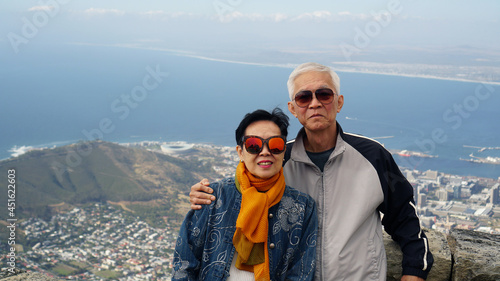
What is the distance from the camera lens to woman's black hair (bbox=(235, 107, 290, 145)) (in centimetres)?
229

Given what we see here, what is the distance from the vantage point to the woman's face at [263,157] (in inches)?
87.5

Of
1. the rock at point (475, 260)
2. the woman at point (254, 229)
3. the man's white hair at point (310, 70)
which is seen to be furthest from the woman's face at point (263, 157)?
the rock at point (475, 260)

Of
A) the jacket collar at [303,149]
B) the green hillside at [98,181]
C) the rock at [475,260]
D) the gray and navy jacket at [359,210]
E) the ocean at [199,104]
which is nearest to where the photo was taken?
the gray and navy jacket at [359,210]

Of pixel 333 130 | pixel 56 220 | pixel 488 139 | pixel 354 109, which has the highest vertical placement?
pixel 354 109

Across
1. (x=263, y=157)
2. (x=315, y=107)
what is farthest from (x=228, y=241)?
(x=315, y=107)

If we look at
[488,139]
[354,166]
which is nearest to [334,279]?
[354,166]

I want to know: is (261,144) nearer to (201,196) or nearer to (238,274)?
(201,196)

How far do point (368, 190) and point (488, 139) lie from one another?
45.3 m

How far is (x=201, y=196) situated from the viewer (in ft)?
7.29

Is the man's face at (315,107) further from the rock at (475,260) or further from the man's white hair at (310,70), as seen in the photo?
the rock at (475,260)

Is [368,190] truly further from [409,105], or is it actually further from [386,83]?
[386,83]

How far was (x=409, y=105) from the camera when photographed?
202 ft

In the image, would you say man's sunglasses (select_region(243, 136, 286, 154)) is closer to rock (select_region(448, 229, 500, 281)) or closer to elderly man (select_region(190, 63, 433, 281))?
elderly man (select_region(190, 63, 433, 281))

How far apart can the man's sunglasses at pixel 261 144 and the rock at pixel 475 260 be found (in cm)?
129
